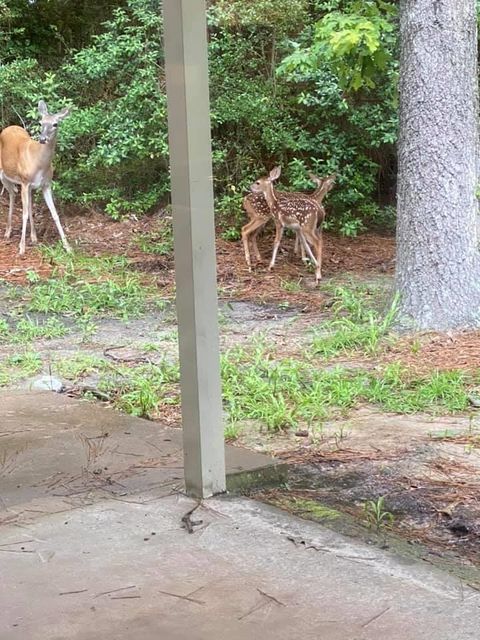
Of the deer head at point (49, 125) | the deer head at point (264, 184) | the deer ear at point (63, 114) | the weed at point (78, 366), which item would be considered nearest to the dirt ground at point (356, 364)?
the weed at point (78, 366)

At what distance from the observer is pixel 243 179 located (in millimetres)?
10250

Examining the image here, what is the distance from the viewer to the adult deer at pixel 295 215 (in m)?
8.61

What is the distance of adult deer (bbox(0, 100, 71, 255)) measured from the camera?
9.66 metres

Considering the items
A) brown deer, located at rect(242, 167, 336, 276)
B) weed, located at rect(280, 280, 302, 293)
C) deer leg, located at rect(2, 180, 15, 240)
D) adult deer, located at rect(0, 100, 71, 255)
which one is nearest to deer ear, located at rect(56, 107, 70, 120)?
adult deer, located at rect(0, 100, 71, 255)

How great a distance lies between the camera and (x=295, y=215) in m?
8.66

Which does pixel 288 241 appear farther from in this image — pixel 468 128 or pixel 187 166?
pixel 187 166

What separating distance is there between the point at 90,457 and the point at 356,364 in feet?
7.64

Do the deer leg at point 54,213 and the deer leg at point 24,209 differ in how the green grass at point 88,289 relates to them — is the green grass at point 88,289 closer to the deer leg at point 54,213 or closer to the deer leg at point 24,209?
the deer leg at point 54,213

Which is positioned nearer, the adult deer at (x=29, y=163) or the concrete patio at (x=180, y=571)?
the concrete patio at (x=180, y=571)

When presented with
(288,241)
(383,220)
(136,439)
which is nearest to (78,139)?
(288,241)

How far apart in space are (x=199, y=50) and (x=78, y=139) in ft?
26.0

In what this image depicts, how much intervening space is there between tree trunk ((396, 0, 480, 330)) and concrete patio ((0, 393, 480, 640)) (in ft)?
10.1

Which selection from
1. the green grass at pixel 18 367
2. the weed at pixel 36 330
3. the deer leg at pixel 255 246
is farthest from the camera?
the deer leg at pixel 255 246

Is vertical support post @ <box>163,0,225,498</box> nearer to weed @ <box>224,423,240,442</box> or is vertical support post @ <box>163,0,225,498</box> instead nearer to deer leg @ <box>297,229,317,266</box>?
weed @ <box>224,423,240,442</box>
